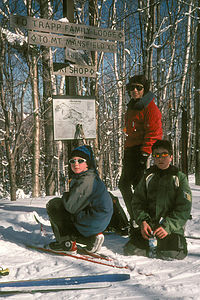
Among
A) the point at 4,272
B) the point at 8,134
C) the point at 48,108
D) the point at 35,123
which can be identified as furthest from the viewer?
the point at 48,108

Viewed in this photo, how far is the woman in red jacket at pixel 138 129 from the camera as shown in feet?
11.9

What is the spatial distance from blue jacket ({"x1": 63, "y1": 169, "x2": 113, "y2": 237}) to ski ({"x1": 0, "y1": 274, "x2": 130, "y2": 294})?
0.73 metres

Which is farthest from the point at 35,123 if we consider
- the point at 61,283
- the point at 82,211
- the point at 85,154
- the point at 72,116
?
the point at 61,283

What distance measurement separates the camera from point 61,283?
233cm

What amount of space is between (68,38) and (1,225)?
286 cm

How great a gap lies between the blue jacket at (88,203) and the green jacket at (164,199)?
1.29ft

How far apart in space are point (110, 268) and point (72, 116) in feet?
6.88

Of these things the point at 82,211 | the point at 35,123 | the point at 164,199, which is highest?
the point at 35,123

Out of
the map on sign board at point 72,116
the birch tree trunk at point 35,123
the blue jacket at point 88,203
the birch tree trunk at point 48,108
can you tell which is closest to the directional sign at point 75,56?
the map on sign board at point 72,116

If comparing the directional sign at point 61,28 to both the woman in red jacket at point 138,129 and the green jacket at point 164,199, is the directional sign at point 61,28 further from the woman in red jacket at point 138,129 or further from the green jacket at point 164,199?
the green jacket at point 164,199

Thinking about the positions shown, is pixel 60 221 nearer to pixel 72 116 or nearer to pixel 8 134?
pixel 72 116

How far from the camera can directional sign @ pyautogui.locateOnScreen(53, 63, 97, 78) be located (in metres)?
3.77

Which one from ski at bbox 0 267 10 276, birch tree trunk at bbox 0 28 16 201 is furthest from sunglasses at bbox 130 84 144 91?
birch tree trunk at bbox 0 28 16 201

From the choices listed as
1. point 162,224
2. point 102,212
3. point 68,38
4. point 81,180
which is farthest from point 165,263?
point 68,38
